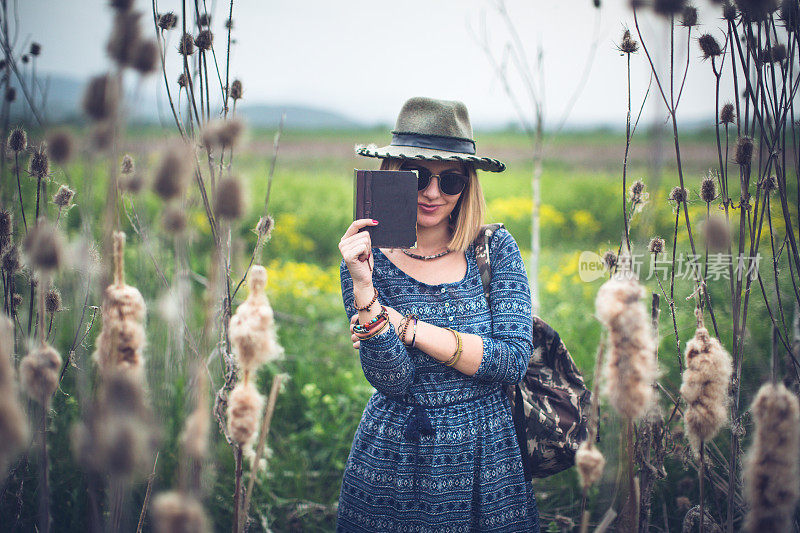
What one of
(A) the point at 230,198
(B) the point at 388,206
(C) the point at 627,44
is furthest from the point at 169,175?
(C) the point at 627,44

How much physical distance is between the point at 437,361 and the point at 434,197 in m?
0.54

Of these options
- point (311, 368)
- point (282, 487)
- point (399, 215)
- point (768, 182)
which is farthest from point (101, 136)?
point (311, 368)

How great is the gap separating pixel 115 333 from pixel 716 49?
1659mm

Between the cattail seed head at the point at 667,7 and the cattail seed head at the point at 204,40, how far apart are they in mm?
1082

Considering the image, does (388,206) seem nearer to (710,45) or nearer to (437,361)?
(437,361)

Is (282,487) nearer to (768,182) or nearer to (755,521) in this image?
(755,521)

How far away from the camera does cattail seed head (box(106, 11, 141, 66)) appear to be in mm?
696

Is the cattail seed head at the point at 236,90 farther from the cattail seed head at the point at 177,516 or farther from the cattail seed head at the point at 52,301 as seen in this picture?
the cattail seed head at the point at 177,516

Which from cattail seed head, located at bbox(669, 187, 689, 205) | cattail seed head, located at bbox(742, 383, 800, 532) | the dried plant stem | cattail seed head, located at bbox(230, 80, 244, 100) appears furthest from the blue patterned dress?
cattail seed head, located at bbox(742, 383, 800, 532)

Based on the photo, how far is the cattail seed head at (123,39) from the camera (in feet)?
2.28

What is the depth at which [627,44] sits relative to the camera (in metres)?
1.43

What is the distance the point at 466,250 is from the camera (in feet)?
5.86

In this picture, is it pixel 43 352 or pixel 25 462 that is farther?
pixel 25 462

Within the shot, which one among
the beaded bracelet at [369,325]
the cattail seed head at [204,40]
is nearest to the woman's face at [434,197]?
the beaded bracelet at [369,325]
